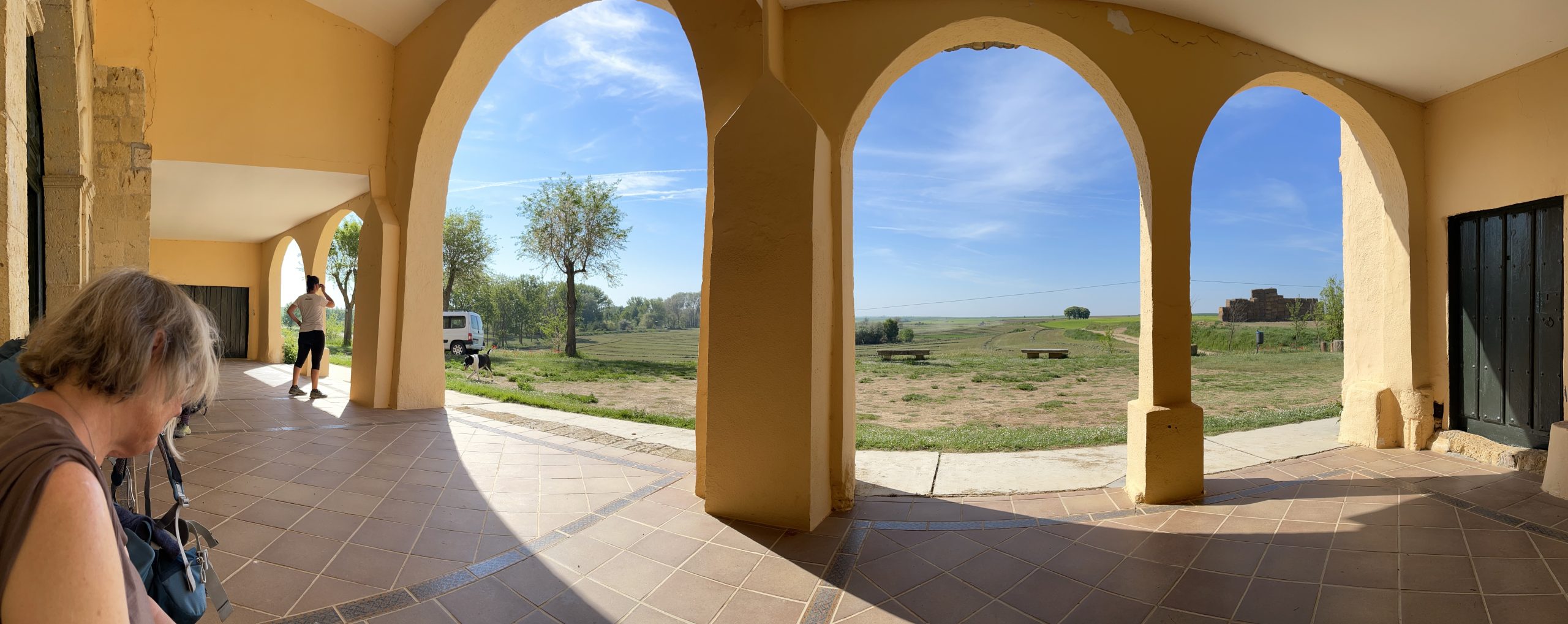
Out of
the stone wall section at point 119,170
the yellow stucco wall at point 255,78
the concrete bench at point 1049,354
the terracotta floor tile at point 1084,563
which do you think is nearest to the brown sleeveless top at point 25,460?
the terracotta floor tile at point 1084,563

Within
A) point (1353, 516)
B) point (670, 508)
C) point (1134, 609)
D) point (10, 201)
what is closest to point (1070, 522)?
point (1134, 609)

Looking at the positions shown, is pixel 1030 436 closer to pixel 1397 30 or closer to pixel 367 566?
pixel 1397 30

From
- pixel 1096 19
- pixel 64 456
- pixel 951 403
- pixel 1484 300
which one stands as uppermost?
pixel 1096 19

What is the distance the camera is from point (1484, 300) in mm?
5457

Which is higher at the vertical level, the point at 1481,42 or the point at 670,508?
the point at 1481,42

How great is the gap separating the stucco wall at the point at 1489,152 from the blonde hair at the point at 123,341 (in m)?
7.73

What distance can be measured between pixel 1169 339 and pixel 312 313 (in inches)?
359

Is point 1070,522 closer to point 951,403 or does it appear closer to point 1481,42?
point 1481,42

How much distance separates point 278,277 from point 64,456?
15.7 meters

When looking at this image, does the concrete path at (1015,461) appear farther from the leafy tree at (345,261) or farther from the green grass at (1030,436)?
the leafy tree at (345,261)

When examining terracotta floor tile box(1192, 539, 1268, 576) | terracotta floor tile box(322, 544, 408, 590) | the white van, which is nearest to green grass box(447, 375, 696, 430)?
A: terracotta floor tile box(322, 544, 408, 590)

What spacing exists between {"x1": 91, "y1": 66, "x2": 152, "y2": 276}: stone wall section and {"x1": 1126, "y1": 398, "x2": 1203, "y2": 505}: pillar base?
7.97 meters

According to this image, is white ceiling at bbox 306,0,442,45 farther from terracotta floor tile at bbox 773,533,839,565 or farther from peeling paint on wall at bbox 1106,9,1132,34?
terracotta floor tile at bbox 773,533,839,565

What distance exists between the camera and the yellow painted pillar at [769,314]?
11.6 ft
